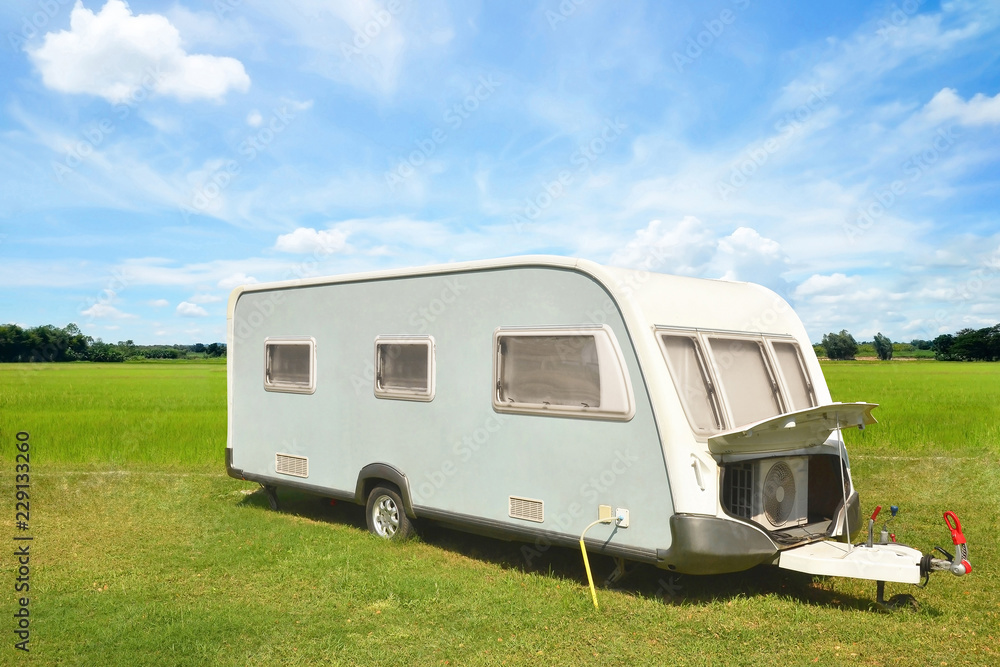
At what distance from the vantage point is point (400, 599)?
6387 mm

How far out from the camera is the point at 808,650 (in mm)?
5348

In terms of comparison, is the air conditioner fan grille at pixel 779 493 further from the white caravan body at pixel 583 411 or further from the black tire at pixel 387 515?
the black tire at pixel 387 515

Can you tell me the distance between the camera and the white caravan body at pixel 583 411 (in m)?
5.98

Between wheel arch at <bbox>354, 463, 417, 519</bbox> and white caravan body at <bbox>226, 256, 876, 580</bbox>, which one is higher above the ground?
white caravan body at <bbox>226, 256, 876, 580</bbox>

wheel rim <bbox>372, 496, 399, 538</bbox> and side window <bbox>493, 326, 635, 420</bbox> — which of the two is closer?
side window <bbox>493, 326, 635, 420</bbox>

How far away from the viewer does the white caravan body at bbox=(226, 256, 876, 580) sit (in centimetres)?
598

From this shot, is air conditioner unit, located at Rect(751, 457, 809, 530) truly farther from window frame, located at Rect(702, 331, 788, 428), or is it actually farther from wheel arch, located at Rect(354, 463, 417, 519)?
wheel arch, located at Rect(354, 463, 417, 519)

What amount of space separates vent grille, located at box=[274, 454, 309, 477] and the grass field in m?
0.60

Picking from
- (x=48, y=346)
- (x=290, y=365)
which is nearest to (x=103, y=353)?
(x=48, y=346)

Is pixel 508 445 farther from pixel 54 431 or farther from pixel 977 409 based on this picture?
pixel 977 409

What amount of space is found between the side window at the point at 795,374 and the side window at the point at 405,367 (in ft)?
10.8

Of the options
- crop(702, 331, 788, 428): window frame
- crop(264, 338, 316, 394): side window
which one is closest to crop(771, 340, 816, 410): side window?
crop(702, 331, 788, 428): window frame

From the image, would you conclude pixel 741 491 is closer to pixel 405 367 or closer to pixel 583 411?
pixel 583 411

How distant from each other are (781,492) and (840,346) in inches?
1770
